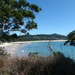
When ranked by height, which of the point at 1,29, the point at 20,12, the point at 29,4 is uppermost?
the point at 29,4

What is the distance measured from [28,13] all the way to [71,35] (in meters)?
3.35

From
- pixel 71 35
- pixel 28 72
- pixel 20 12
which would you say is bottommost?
pixel 28 72

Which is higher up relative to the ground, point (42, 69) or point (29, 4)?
point (29, 4)

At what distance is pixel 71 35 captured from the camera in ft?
8.19

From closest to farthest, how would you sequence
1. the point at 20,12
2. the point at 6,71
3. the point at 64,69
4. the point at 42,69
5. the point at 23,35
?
1. the point at 64,69
2. the point at 42,69
3. the point at 6,71
4. the point at 20,12
5. the point at 23,35

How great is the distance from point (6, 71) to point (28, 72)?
662 mm

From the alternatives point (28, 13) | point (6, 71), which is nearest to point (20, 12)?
point (28, 13)

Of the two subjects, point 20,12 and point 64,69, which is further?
point 20,12

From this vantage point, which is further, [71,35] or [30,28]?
[30,28]

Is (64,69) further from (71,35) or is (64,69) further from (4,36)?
(4,36)

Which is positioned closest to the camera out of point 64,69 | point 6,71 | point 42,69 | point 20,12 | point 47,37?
point 64,69

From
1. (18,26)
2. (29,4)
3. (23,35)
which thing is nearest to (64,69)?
(23,35)

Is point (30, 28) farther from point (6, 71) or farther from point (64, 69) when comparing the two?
point (64, 69)

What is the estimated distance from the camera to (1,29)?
5.22 metres
